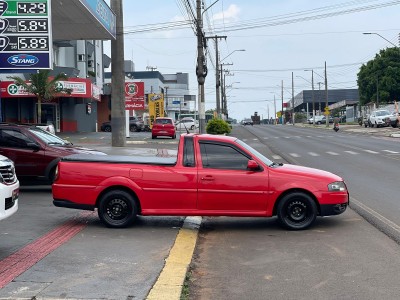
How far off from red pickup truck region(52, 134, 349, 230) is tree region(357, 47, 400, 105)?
69.7 metres

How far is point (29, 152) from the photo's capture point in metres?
13.3

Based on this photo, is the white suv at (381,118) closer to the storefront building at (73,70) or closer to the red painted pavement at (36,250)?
the storefront building at (73,70)

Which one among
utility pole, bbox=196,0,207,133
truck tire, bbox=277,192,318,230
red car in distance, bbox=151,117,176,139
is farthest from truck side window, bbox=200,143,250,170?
red car in distance, bbox=151,117,176,139

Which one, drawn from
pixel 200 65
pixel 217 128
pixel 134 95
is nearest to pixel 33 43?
pixel 200 65

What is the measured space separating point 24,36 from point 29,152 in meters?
4.23

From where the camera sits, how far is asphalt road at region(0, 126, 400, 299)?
19.0ft

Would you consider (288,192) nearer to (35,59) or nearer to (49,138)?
(49,138)

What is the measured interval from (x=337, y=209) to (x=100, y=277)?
438 centimetres

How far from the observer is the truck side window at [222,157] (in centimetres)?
897

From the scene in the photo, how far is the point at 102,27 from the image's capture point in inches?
957

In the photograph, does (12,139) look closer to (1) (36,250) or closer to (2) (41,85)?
(1) (36,250)

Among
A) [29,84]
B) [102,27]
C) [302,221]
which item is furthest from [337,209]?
[29,84]

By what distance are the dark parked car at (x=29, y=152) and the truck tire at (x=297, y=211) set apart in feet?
20.5

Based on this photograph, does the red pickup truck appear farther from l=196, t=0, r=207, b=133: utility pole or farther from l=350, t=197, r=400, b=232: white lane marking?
l=196, t=0, r=207, b=133: utility pole
